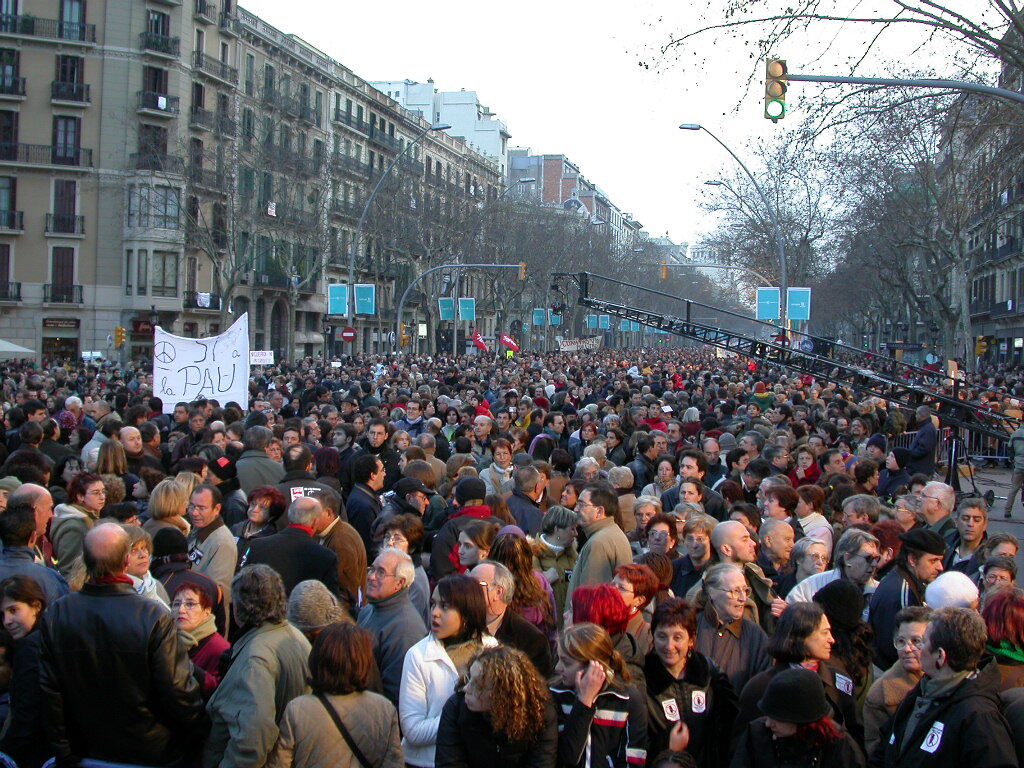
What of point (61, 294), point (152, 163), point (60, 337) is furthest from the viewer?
point (60, 337)

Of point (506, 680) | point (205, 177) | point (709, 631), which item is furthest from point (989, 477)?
point (205, 177)

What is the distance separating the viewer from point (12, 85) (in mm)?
41656

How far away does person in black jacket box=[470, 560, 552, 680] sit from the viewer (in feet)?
13.9

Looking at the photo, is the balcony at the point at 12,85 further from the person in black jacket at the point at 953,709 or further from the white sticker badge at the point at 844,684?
the person in black jacket at the point at 953,709

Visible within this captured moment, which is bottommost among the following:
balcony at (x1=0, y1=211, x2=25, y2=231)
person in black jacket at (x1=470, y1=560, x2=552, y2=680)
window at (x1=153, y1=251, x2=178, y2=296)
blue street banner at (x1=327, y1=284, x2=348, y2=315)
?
person in black jacket at (x1=470, y1=560, x2=552, y2=680)

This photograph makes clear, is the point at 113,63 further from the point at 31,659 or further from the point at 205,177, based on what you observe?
the point at 31,659

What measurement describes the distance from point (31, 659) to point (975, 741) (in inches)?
141

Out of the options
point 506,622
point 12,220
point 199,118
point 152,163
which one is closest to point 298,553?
point 506,622

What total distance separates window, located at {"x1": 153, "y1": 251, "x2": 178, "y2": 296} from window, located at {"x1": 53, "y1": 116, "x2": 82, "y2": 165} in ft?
17.2

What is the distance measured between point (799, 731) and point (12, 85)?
46.3m

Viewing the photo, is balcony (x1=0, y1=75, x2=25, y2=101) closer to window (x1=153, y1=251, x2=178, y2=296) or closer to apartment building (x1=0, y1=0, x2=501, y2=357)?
apartment building (x1=0, y1=0, x2=501, y2=357)

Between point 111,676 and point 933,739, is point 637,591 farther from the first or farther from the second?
point 111,676

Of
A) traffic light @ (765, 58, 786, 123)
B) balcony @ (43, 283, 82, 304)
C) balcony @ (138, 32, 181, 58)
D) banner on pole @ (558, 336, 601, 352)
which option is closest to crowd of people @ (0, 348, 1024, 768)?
traffic light @ (765, 58, 786, 123)

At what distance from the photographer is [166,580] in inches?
198
